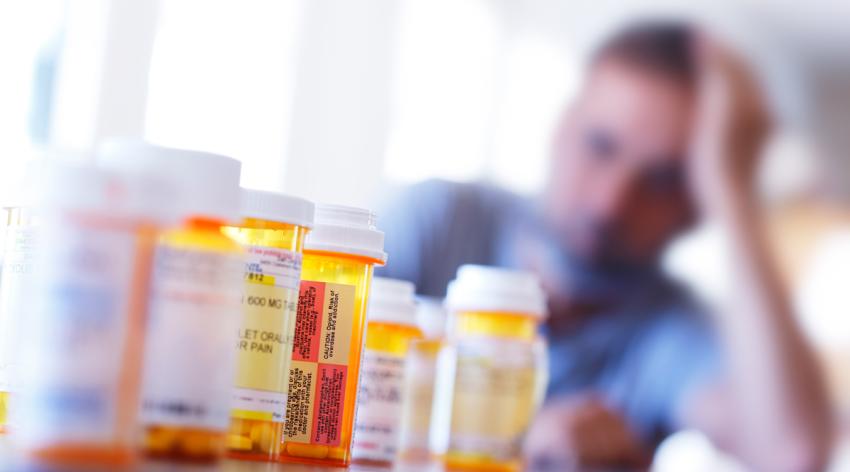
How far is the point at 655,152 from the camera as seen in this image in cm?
268

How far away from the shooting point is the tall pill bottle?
499 millimetres

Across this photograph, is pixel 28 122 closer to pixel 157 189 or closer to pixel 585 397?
pixel 585 397

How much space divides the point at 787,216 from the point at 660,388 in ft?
1.57

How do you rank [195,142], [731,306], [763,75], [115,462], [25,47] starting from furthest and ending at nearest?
[763,75] → [731,306] → [195,142] → [25,47] → [115,462]

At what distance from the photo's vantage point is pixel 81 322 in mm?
426

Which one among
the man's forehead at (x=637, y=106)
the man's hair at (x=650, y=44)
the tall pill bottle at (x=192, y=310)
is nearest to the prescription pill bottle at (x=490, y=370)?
the tall pill bottle at (x=192, y=310)

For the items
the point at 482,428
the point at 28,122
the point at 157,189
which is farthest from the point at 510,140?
the point at 157,189

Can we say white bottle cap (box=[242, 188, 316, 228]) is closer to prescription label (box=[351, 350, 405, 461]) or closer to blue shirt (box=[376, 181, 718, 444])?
prescription label (box=[351, 350, 405, 461])

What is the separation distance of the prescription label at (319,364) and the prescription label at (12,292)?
6.7 inches

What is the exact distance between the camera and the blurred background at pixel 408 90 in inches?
72.9

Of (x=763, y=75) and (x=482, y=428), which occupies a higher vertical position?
(x=763, y=75)

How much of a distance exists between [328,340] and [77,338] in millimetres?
349

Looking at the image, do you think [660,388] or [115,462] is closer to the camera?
[115,462]

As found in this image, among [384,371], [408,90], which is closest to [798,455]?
[408,90]
